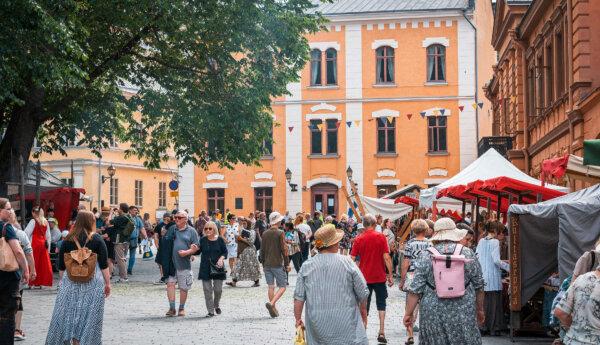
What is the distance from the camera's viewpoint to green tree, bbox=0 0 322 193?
25.8 m

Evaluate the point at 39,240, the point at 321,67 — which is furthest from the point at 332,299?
the point at 321,67

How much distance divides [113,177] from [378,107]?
19.8 meters

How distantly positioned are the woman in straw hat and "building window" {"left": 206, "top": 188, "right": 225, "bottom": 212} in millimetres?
45572

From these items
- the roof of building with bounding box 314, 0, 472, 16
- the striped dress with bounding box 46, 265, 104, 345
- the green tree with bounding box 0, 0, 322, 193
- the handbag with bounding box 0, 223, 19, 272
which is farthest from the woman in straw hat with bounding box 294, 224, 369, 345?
the roof of building with bounding box 314, 0, 472, 16

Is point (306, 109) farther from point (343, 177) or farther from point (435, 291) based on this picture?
point (435, 291)

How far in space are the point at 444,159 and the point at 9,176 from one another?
29.5 metres

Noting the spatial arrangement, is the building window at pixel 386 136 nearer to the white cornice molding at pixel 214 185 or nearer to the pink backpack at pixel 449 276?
the white cornice molding at pixel 214 185

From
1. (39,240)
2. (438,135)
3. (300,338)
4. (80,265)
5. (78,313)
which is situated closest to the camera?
(300,338)

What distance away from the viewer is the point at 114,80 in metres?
29.9

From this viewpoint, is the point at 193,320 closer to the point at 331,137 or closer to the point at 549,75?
the point at 549,75

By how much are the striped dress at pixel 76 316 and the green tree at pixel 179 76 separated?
38.5 ft

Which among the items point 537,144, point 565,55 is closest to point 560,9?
point 565,55

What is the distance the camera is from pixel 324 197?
52969mm

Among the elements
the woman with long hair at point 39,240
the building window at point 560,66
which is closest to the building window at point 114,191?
the building window at point 560,66
